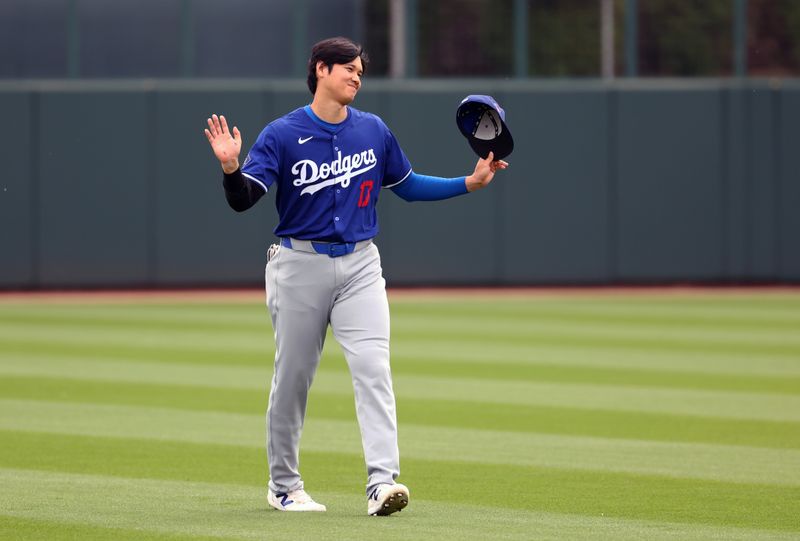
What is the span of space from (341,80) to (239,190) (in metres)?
0.72

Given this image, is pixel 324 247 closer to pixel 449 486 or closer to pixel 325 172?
pixel 325 172

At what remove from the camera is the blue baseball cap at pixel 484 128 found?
22.6 ft

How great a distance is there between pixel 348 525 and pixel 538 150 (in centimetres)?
1613

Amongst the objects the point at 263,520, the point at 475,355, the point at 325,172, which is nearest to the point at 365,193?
the point at 325,172

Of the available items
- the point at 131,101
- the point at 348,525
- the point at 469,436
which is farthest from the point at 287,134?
the point at 131,101

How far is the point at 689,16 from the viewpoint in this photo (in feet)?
73.3

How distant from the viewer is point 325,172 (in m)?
6.71

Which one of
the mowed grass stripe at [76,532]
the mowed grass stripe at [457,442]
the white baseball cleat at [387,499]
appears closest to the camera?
the mowed grass stripe at [76,532]

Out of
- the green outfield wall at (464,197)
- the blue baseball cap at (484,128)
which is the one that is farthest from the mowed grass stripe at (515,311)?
the blue baseball cap at (484,128)

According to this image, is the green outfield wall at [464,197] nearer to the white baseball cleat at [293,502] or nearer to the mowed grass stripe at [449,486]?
the mowed grass stripe at [449,486]

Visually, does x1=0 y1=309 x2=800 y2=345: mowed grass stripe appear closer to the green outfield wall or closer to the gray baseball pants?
the green outfield wall

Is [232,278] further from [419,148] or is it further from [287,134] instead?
[287,134]

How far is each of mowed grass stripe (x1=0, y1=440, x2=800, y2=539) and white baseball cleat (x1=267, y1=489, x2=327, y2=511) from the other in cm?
9

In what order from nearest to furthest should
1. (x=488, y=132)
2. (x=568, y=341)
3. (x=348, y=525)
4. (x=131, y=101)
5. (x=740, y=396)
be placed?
(x=348, y=525), (x=488, y=132), (x=740, y=396), (x=568, y=341), (x=131, y=101)
